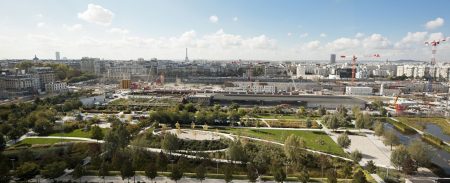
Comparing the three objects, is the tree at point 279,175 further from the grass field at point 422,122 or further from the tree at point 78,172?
the grass field at point 422,122

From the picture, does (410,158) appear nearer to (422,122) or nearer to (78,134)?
(422,122)

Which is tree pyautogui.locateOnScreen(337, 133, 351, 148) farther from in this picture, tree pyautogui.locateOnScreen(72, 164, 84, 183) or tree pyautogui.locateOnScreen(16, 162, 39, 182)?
tree pyautogui.locateOnScreen(16, 162, 39, 182)

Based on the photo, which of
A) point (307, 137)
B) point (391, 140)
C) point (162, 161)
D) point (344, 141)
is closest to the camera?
point (162, 161)

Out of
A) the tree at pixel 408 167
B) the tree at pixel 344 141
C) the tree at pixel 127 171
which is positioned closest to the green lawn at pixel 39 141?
the tree at pixel 127 171

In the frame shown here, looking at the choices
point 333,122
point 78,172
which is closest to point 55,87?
point 78,172

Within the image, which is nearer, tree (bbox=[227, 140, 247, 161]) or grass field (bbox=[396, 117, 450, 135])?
tree (bbox=[227, 140, 247, 161])

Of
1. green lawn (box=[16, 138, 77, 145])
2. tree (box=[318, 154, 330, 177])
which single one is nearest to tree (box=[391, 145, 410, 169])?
tree (box=[318, 154, 330, 177])

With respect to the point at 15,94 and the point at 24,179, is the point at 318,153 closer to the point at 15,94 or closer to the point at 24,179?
the point at 24,179
